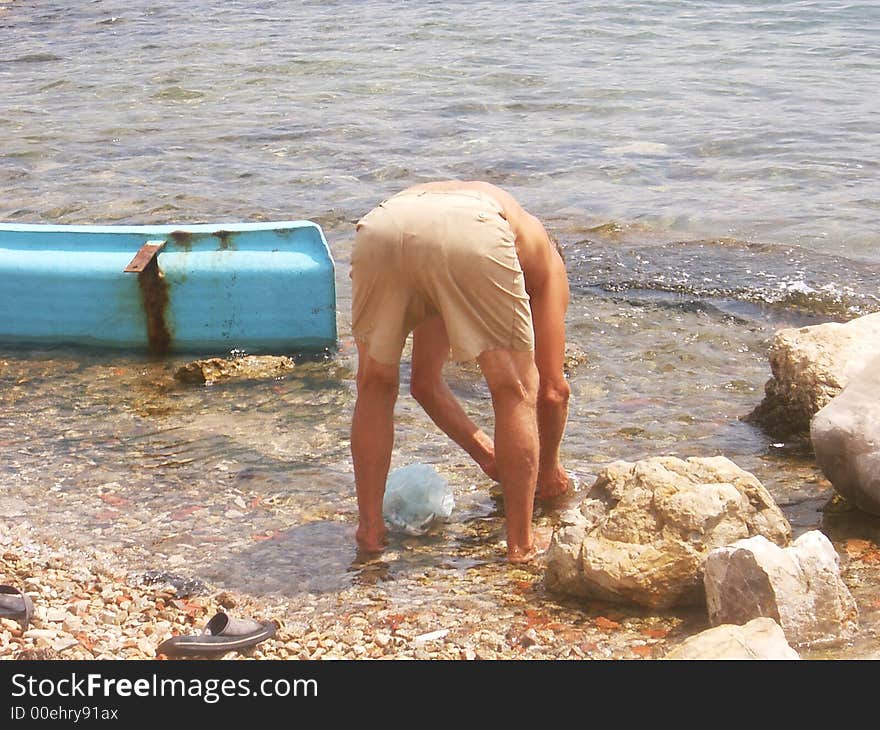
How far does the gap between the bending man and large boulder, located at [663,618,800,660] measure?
3.91ft

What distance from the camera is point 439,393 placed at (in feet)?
16.6

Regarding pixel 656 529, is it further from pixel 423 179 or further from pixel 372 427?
pixel 423 179

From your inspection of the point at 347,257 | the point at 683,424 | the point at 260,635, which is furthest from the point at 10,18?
the point at 260,635

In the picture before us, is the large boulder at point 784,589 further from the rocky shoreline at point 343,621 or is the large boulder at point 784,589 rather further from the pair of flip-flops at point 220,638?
the pair of flip-flops at point 220,638

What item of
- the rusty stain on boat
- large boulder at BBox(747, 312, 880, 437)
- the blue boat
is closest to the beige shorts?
large boulder at BBox(747, 312, 880, 437)

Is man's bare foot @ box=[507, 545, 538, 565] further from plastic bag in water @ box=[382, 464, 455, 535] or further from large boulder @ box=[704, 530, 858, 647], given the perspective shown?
large boulder @ box=[704, 530, 858, 647]

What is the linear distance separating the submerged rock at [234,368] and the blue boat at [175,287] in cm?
12

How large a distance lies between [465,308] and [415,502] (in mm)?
1028

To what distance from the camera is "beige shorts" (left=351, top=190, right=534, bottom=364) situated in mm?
4121

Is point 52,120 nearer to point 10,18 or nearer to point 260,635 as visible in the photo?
point 10,18

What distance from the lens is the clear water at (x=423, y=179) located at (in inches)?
211

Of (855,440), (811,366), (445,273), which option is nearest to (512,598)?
(445,273)
